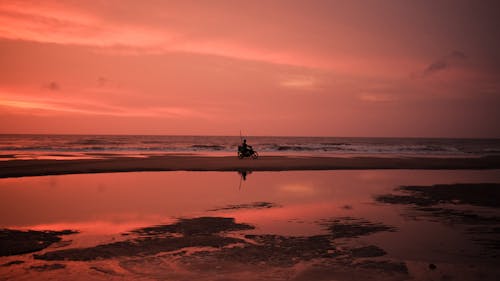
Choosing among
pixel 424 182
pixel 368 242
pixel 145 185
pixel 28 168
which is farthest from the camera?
pixel 28 168

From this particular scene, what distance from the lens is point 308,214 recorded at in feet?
39.3

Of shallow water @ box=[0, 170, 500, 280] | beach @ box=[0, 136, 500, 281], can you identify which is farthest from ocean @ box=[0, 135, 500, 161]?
beach @ box=[0, 136, 500, 281]

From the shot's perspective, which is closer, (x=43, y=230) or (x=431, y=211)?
(x=43, y=230)

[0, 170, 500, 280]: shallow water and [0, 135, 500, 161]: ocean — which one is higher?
[0, 135, 500, 161]: ocean

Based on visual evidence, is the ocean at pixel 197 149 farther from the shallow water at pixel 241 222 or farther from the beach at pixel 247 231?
the beach at pixel 247 231

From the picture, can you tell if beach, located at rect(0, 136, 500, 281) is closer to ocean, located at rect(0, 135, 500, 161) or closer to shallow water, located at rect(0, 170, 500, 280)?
shallow water, located at rect(0, 170, 500, 280)

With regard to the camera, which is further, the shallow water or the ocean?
the ocean

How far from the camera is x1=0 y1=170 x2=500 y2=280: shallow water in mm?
7062

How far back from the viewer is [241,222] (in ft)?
35.7

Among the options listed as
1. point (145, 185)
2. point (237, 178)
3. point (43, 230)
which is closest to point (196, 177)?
point (237, 178)

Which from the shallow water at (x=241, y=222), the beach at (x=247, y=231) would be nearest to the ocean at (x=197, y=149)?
the shallow water at (x=241, y=222)

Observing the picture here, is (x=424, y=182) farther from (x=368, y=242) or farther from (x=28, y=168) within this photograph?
(x=28, y=168)

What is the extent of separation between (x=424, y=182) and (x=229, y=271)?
653 inches

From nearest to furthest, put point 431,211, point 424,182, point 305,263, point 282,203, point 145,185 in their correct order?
point 305,263
point 431,211
point 282,203
point 145,185
point 424,182
